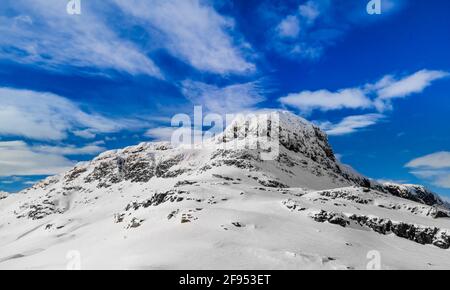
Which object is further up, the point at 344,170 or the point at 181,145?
the point at 181,145

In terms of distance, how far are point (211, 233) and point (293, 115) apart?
14171cm

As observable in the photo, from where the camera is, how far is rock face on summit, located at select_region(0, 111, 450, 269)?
1560 inches

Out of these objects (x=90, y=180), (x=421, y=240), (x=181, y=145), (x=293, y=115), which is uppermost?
(x=293, y=115)

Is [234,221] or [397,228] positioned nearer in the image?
[234,221]

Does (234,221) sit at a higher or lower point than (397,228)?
higher

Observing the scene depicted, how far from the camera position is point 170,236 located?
4728 cm

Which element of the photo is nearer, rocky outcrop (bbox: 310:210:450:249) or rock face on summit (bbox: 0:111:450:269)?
rock face on summit (bbox: 0:111:450:269)

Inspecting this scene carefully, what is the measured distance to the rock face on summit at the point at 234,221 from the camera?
39625mm

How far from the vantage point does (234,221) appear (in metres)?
51.6

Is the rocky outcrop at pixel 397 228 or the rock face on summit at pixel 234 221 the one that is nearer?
the rock face on summit at pixel 234 221
